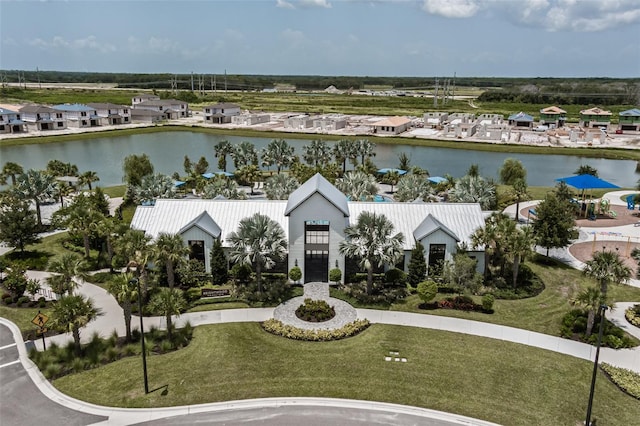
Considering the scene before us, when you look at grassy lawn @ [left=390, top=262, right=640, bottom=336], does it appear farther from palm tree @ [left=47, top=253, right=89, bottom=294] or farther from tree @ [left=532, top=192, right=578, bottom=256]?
palm tree @ [left=47, top=253, right=89, bottom=294]

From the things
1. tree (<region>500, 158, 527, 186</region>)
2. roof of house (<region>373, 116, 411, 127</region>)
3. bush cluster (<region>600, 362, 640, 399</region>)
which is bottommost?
bush cluster (<region>600, 362, 640, 399</region>)

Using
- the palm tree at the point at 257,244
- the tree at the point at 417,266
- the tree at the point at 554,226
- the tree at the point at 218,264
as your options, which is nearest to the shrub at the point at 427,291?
the tree at the point at 417,266

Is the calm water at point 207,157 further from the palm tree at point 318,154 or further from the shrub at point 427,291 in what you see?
the shrub at point 427,291

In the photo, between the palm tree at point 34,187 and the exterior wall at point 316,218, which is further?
the palm tree at point 34,187

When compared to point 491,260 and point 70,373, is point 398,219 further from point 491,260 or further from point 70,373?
point 70,373

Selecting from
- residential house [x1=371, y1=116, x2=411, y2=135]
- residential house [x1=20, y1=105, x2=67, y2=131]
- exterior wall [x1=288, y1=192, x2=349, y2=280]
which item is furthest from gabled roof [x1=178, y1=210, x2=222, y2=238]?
residential house [x1=20, y1=105, x2=67, y2=131]
